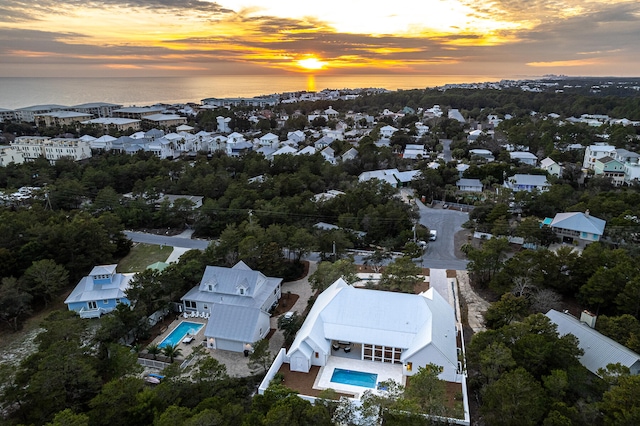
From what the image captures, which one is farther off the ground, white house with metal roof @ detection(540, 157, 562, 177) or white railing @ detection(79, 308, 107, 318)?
white house with metal roof @ detection(540, 157, 562, 177)

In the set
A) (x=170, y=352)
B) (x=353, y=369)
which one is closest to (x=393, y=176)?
(x=353, y=369)

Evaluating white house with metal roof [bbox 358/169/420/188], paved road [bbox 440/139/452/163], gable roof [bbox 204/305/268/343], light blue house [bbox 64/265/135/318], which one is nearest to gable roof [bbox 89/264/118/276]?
light blue house [bbox 64/265/135/318]

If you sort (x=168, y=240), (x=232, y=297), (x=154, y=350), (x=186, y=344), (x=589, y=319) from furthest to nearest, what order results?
1. (x=168, y=240)
2. (x=232, y=297)
3. (x=186, y=344)
4. (x=589, y=319)
5. (x=154, y=350)

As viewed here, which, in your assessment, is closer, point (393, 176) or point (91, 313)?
point (91, 313)

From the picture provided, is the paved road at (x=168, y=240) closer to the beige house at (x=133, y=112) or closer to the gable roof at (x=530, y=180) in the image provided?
the gable roof at (x=530, y=180)

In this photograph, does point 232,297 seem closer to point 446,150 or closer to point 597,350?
point 597,350

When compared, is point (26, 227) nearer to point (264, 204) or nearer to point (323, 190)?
point (264, 204)

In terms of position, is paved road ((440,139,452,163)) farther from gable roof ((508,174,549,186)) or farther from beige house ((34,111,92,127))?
beige house ((34,111,92,127))
